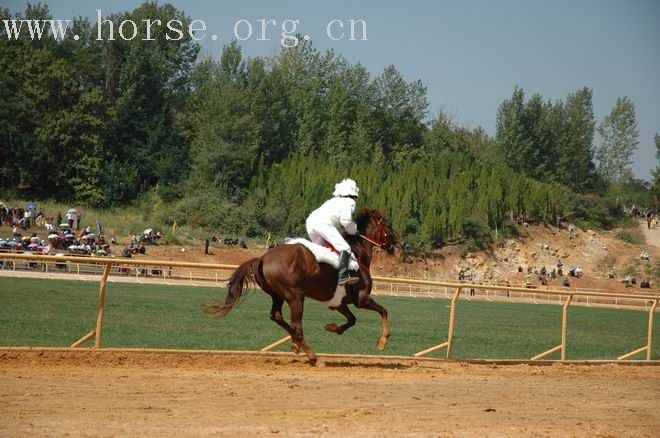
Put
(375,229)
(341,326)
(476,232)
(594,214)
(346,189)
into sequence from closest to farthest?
(346,189) < (341,326) < (375,229) < (476,232) < (594,214)

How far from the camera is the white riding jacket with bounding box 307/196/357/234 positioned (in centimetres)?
1558

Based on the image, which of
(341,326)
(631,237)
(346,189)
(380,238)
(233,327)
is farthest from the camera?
(631,237)

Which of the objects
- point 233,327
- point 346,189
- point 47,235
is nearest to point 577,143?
point 47,235

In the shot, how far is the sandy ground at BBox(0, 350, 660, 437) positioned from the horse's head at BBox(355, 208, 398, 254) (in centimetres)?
220

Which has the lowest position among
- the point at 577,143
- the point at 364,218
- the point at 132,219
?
the point at 132,219

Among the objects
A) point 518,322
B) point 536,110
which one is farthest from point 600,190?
point 518,322

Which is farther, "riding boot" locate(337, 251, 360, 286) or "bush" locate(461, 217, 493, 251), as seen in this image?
"bush" locate(461, 217, 493, 251)

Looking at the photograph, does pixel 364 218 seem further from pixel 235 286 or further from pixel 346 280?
pixel 235 286

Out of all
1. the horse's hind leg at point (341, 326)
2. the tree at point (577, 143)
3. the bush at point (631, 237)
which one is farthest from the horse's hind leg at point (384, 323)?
the tree at point (577, 143)

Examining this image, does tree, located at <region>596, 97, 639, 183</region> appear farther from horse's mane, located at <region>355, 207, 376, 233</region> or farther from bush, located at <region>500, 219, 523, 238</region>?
horse's mane, located at <region>355, 207, 376, 233</region>

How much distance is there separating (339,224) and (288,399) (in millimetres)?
5093

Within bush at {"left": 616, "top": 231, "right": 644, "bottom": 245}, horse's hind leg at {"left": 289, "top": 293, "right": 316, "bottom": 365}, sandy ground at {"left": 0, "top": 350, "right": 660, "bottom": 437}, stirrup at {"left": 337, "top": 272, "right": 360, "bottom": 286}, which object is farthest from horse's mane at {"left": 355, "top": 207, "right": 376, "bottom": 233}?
bush at {"left": 616, "top": 231, "right": 644, "bottom": 245}

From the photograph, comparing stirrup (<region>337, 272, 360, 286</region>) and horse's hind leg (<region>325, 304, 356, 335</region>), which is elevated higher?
stirrup (<region>337, 272, 360, 286</region>)

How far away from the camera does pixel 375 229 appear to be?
1627cm
